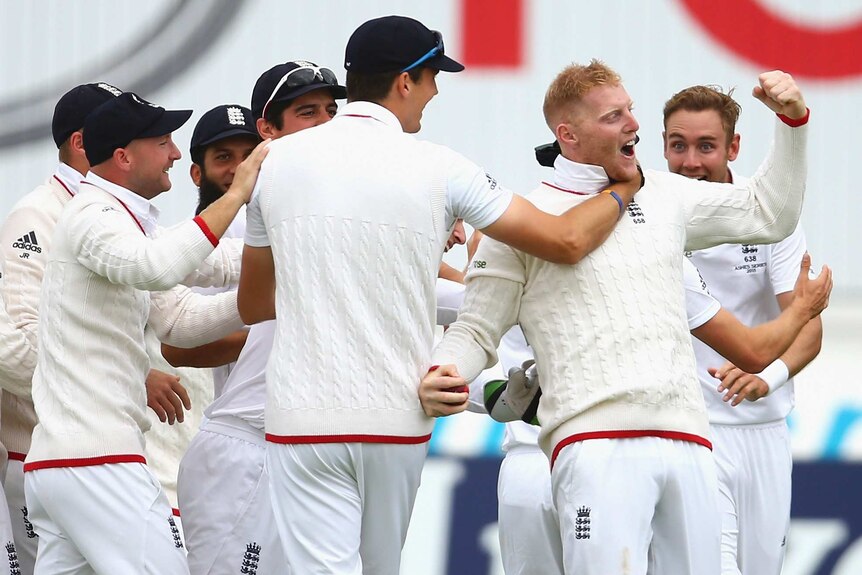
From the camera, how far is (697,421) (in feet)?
13.6

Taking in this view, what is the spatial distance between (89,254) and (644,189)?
1492 millimetres

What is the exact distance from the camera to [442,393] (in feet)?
12.9

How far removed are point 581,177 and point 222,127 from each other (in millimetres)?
1500

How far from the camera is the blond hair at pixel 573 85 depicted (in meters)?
4.25

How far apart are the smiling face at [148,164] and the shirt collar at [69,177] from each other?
64 centimetres

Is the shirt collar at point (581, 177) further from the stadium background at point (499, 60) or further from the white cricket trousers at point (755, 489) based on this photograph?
the stadium background at point (499, 60)

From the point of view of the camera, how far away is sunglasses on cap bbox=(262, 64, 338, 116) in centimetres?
496

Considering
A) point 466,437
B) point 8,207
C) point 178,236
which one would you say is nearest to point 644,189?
point 178,236

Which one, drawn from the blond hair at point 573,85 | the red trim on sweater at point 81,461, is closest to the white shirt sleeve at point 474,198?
the blond hair at point 573,85

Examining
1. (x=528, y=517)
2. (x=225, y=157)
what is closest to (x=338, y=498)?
(x=528, y=517)

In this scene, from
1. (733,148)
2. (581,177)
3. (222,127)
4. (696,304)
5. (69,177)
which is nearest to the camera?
(581,177)

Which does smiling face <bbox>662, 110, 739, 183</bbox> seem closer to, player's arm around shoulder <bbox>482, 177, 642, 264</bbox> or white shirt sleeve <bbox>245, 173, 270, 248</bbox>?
player's arm around shoulder <bbox>482, 177, 642, 264</bbox>

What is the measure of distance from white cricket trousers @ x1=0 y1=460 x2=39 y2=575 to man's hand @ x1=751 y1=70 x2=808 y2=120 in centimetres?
254

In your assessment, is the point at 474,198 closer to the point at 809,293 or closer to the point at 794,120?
the point at 794,120
